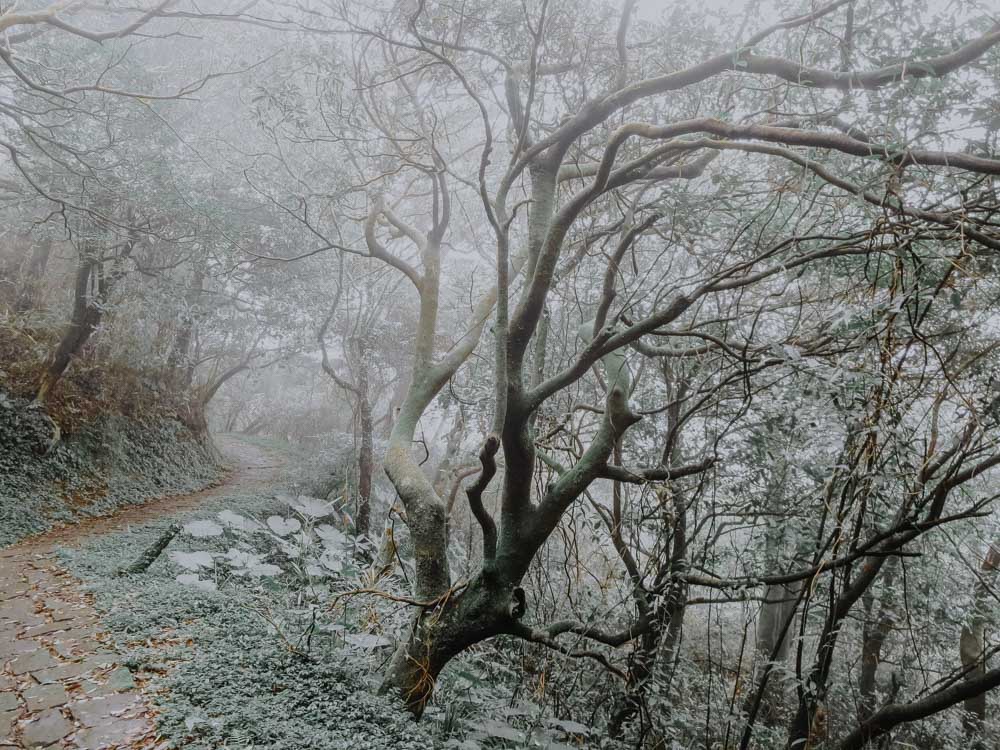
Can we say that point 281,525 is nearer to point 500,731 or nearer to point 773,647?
point 500,731

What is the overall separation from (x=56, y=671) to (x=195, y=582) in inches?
52.2

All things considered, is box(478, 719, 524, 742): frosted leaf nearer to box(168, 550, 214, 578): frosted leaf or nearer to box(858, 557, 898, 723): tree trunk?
box(168, 550, 214, 578): frosted leaf

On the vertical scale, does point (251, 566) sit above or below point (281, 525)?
below

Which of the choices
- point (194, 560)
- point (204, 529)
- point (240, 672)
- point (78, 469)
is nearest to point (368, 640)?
point (240, 672)

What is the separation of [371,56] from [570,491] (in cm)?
512

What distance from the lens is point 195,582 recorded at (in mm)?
4516

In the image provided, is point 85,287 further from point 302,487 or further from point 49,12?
point 49,12

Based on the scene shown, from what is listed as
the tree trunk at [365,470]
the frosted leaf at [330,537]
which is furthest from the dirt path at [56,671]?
the tree trunk at [365,470]

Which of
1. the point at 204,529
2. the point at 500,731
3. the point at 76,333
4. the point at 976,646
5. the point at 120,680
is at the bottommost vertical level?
the point at 120,680

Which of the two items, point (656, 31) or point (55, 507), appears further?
point (55, 507)

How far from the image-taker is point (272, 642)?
353 centimetres

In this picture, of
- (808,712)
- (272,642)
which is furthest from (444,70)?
(808,712)

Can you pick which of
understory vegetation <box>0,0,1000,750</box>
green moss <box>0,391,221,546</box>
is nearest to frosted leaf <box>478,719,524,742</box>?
understory vegetation <box>0,0,1000,750</box>

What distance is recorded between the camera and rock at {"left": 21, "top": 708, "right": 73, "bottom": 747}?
2.59m
